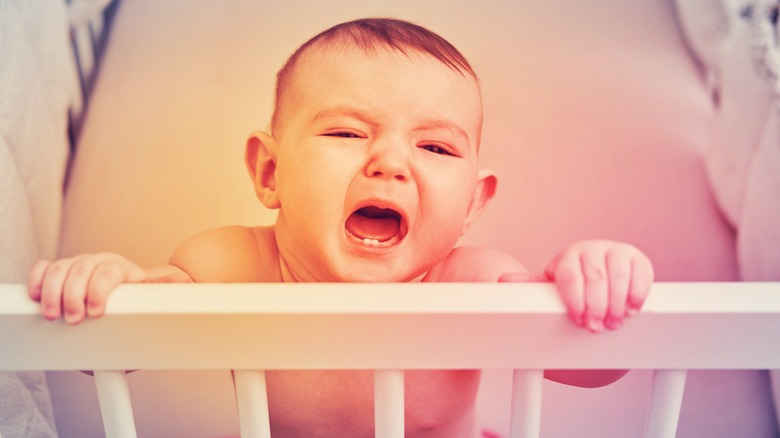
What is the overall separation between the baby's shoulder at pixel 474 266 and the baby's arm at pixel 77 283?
11.1 inches

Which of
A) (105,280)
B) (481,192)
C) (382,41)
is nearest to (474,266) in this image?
(481,192)

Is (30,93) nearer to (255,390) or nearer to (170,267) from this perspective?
(170,267)

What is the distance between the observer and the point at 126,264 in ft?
1.40

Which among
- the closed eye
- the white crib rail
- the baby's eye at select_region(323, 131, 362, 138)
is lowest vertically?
the white crib rail

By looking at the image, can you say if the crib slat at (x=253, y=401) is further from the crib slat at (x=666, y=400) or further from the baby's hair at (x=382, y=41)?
the baby's hair at (x=382, y=41)

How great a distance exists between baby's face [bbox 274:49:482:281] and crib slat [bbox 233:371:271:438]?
0.52ft

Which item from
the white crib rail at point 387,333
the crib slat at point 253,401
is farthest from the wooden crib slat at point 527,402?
the crib slat at point 253,401

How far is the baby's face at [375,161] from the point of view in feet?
1.63

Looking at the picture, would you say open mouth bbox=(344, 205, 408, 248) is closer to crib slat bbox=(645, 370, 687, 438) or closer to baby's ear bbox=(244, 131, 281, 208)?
baby's ear bbox=(244, 131, 281, 208)

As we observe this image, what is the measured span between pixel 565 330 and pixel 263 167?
37cm

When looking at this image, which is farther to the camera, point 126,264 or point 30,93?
point 30,93

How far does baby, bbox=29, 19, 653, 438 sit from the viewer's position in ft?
1.63

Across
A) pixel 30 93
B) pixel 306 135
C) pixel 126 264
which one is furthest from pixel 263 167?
pixel 30 93

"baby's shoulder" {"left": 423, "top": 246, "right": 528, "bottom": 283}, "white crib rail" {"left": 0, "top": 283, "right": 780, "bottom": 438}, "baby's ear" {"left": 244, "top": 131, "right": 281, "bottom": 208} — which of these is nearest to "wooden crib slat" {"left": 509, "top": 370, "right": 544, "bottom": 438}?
"white crib rail" {"left": 0, "top": 283, "right": 780, "bottom": 438}
